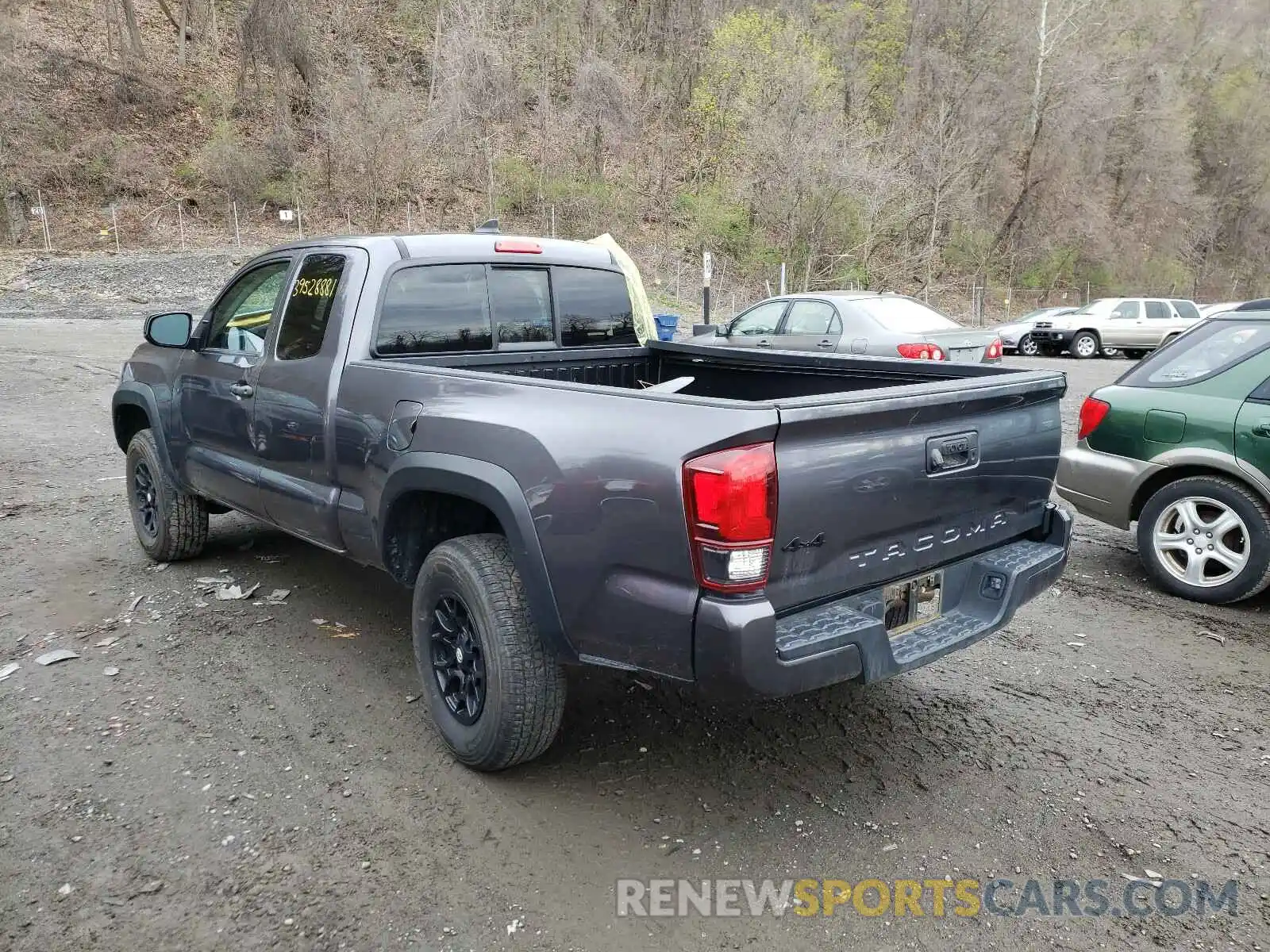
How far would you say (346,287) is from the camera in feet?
12.6

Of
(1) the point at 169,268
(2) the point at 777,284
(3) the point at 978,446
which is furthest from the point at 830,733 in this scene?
(2) the point at 777,284

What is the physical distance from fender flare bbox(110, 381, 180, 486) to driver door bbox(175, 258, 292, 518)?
20 cm

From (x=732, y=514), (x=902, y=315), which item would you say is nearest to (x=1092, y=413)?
(x=732, y=514)

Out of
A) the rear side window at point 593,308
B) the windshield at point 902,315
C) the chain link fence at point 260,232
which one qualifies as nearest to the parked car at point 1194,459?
the rear side window at point 593,308

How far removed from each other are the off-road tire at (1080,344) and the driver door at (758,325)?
13.6m

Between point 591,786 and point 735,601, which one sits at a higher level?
point 735,601

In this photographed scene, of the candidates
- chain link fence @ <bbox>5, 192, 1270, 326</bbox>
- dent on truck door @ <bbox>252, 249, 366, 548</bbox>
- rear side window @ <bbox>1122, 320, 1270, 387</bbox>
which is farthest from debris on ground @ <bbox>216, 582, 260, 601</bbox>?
chain link fence @ <bbox>5, 192, 1270, 326</bbox>

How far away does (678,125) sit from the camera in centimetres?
3997

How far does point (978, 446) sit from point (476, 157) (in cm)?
3587

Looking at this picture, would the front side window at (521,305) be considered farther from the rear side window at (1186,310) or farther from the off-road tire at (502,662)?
the rear side window at (1186,310)

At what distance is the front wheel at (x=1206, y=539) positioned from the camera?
4715 mm

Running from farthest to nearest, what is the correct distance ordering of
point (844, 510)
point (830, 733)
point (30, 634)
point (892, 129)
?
point (892, 129) < point (30, 634) < point (830, 733) < point (844, 510)

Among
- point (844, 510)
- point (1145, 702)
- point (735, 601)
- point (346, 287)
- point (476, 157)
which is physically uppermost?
point (476, 157)

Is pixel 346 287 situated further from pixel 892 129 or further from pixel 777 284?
pixel 892 129
